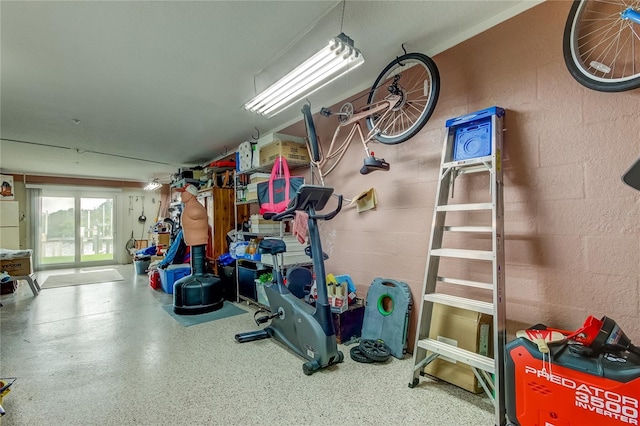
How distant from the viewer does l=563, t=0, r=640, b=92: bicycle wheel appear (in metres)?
1.52

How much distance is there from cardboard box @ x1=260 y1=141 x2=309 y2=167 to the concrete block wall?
1.69 meters

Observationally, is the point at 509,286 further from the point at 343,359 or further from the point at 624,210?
the point at 343,359

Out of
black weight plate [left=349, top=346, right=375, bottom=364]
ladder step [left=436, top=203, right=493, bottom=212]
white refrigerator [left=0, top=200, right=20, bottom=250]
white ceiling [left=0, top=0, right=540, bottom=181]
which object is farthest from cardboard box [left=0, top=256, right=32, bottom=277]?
ladder step [left=436, top=203, right=493, bottom=212]

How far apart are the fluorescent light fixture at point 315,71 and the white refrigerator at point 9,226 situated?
7692mm

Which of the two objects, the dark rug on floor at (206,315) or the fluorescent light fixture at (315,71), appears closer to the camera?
the fluorescent light fixture at (315,71)

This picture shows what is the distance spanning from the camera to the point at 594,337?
4.48ft

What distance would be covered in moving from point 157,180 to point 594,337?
332 inches

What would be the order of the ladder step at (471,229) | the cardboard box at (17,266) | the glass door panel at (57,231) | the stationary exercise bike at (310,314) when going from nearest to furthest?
the ladder step at (471,229) < the stationary exercise bike at (310,314) < the cardboard box at (17,266) < the glass door panel at (57,231)

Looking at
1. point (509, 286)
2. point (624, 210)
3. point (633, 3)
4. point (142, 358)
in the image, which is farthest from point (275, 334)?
point (633, 3)

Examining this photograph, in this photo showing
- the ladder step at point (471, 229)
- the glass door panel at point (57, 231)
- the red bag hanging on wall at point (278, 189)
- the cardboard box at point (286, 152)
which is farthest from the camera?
the glass door panel at point (57, 231)

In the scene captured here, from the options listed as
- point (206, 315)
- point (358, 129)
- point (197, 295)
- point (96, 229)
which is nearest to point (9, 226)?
point (96, 229)

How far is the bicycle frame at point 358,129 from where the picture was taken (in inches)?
96.1

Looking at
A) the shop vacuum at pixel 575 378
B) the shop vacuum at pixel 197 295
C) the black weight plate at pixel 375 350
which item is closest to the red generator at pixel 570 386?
the shop vacuum at pixel 575 378

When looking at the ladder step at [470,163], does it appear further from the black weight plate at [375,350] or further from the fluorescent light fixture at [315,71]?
the black weight plate at [375,350]
